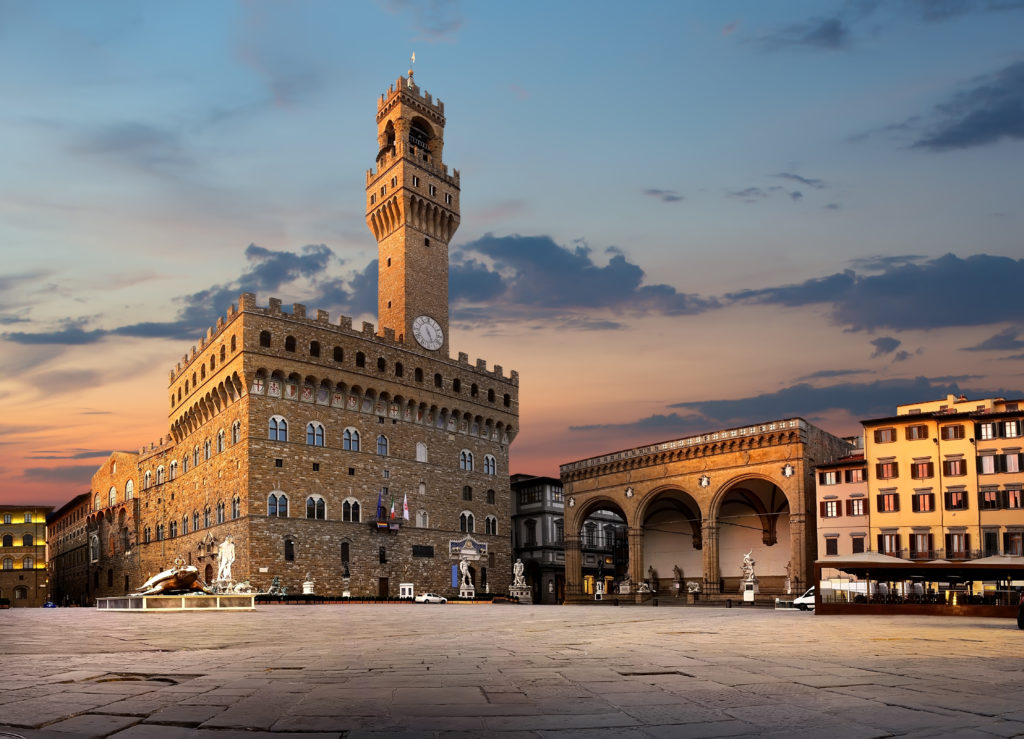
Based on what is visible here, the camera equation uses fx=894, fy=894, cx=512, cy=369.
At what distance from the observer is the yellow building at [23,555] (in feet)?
283

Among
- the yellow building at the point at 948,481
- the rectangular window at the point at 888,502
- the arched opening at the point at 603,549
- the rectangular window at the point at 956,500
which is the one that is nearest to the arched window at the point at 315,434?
the arched opening at the point at 603,549

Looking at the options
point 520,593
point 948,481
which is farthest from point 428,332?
point 948,481

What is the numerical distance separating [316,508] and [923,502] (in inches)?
1294

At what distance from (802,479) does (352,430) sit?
26.5m

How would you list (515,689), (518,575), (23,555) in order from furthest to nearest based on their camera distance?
→ (23,555) → (518,575) → (515,689)

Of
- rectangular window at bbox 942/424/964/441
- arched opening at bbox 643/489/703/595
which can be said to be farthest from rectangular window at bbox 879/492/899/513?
arched opening at bbox 643/489/703/595

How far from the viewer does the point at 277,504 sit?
50.5m

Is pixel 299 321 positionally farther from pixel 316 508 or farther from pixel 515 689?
pixel 515 689

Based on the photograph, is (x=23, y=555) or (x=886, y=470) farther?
(x=23, y=555)

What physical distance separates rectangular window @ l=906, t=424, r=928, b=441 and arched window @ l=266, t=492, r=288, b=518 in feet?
110

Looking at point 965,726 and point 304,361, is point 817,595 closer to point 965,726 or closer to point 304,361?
point 965,726

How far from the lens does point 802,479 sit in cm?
4762

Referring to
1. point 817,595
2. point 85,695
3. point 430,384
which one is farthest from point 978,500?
point 85,695

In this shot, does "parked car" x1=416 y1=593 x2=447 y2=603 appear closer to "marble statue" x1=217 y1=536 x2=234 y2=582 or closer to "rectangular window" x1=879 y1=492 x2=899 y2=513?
"marble statue" x1=217 y1=536 x2=234 y2=582
